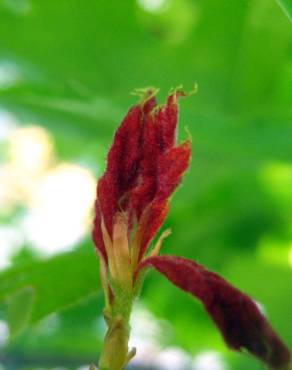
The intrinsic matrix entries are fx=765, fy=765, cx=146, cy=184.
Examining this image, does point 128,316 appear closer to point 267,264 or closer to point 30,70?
point 267,264

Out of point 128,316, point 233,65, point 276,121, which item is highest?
point 233,65

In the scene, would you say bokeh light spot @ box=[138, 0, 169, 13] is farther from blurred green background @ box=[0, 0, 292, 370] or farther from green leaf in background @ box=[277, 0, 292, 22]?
green leaf in background @ box=[277, 0, 292, 22]

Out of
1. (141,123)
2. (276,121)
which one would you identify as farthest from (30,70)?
(141,123)

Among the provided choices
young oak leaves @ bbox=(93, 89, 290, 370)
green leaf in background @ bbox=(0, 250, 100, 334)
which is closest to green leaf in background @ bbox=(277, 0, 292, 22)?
young oak leaves @ bbox=(93, 89, 290, 370)

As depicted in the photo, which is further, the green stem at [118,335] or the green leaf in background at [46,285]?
the green leaf in background at [46,285]

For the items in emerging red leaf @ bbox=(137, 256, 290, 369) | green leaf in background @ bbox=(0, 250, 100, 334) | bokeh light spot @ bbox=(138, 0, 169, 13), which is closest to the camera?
emerging red leaf @ bbox=(137, 256, 290, 369)

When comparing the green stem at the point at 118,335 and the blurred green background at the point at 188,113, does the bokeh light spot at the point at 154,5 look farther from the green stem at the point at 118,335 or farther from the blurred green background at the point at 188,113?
the green stem at the point at 118,335

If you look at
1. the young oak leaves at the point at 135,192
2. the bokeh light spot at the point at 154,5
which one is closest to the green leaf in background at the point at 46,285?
the young oak leaves at the point at 135,192
